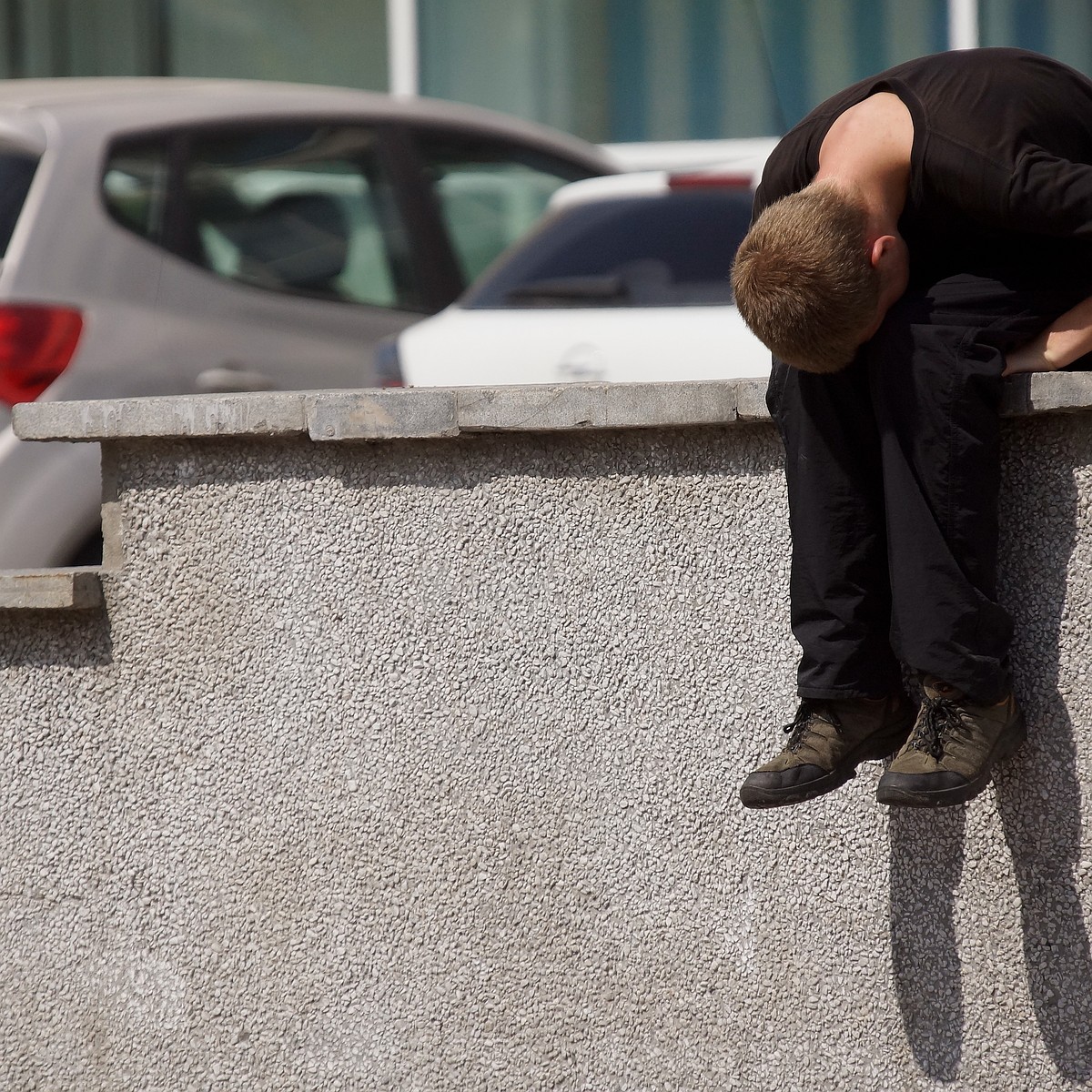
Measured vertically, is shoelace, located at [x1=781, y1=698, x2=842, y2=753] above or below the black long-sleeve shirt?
below

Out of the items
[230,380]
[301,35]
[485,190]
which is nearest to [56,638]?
[230,380]

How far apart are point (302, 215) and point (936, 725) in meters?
3.14

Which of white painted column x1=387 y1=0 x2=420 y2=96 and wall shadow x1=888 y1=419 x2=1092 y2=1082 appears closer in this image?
wall shadow x1=888 y1=419 x2=1092 y2=1082

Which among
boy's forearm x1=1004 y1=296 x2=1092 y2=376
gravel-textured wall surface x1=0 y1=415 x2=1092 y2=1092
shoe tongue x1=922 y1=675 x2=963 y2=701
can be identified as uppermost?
boy's forearm x1=1004 y1=296 x2=1092 y2=376

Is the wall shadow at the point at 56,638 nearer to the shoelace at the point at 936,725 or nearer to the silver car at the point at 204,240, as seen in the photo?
the silver car at the point at 204,240

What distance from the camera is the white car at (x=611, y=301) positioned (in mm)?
4441

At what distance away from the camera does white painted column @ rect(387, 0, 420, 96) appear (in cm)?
937

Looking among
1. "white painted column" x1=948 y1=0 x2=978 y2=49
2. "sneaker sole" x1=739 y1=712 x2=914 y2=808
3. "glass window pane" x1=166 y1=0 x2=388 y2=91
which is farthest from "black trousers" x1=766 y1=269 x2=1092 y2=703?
"glass window pane" x1=166 y1=0 x2=388 y2=91

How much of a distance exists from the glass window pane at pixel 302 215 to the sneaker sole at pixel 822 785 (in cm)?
267

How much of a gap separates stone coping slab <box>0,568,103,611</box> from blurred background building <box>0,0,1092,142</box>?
666 centimetres

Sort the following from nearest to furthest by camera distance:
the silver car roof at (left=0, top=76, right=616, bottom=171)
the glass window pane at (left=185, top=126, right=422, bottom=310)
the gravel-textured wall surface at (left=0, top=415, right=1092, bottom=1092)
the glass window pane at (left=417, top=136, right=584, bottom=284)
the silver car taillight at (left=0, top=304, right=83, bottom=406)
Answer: the gravel-textured wall surface at (left=0, top=415, right=1092, bottom=1092) < the silver car taillight at (left=0, top=304, right=83, bottom=406) < the silver car roof at (left=0, top=76, right=616, bottom=171) < the glass window pane at (left=185, top=126, right=422, bottom=310) < the glass window pane at (left=417, top=136, right=584, bottom=284)

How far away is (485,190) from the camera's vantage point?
548cm

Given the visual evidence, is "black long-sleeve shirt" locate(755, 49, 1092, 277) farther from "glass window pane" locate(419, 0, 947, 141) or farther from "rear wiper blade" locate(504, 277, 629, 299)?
"glass window pane" locate(419, 0, 947, 141)

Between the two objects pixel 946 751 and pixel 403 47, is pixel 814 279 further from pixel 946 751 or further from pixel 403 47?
pixel 403 47
